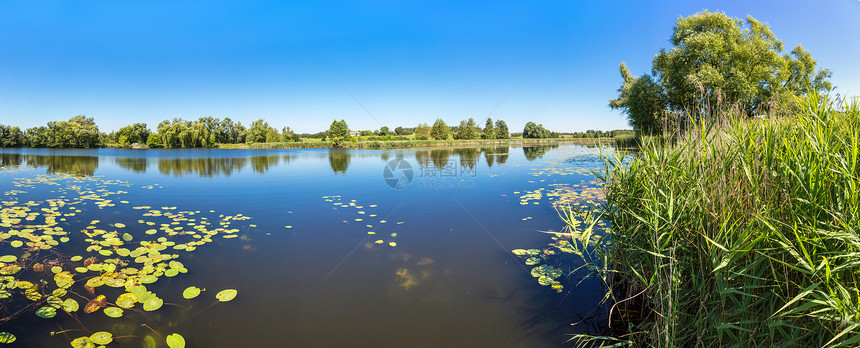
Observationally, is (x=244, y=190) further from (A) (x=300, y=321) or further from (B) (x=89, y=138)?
(B) (x=89, y=138)

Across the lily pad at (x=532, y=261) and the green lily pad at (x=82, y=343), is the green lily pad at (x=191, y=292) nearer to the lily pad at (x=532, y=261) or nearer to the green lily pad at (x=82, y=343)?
the green lily pad at (x=82, y=343)

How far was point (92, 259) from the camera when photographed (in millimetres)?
4219

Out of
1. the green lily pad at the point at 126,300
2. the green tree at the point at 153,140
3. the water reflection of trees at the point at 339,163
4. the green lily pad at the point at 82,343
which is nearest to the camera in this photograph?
the green lily pad at the point at 82,343

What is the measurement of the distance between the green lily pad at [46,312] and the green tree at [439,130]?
65.8m

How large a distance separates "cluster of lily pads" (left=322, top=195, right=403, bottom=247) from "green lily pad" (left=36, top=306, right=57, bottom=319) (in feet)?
11.8

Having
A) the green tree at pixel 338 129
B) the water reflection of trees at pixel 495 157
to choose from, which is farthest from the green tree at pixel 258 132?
the water reflection of trees at pixel 495 157

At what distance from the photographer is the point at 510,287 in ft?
12.7

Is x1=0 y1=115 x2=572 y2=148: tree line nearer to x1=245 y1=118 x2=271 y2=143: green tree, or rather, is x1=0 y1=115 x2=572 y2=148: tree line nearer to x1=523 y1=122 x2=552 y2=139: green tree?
x1=245 y1=118 x2=271 y2=143: green tree

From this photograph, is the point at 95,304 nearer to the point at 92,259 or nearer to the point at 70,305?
the point at 70,305

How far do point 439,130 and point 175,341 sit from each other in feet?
219

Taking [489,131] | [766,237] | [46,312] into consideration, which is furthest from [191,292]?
[489,131]

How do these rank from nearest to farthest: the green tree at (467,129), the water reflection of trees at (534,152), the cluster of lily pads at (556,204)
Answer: the cluster of lily pads at (556,204) → the water reflection of trees at (534,152) → the green tree at (467,129)

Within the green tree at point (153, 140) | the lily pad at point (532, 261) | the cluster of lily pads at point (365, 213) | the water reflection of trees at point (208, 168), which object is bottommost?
the lily pad at point (532, 261)

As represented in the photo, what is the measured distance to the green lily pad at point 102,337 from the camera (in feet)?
8.74
